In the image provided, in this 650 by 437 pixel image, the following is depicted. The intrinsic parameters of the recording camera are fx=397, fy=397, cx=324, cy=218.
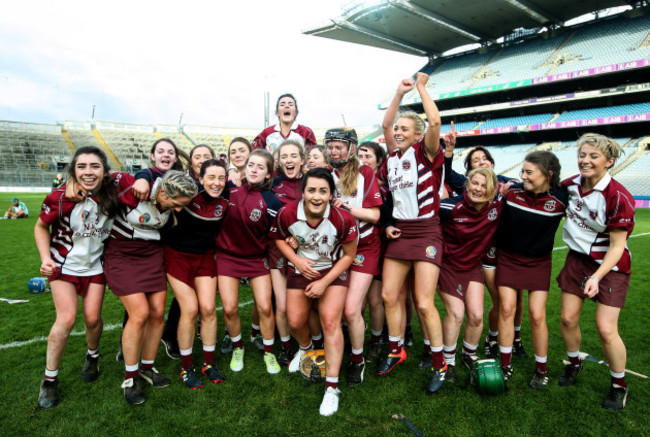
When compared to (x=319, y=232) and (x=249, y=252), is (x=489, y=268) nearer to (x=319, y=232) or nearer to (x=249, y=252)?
(x=319, y=232)

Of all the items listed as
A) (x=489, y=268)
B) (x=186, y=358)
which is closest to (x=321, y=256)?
(x=186, y=358)

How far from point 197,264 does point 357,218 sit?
5.01 ft

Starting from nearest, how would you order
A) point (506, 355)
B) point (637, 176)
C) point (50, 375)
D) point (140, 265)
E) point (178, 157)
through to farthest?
point (50, 375) → point (140, 265) → point (506, 355) → point (178, 157) → point (637, 176)

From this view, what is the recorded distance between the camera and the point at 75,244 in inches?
129

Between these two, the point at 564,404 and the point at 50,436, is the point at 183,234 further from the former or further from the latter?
the point at 564,404

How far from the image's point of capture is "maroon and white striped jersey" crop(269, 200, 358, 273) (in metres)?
3.32

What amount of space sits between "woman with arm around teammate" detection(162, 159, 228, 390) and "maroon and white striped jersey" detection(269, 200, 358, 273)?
65cm

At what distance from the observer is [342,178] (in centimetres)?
369

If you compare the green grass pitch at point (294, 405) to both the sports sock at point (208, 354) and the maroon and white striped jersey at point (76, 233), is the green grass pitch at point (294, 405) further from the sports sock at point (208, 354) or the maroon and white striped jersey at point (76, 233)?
the maroon and white striped jersey at point (76, 233)

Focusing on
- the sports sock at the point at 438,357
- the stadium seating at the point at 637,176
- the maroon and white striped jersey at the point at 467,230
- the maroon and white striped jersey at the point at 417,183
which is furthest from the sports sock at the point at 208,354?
the stadium seating at the point at 637,176

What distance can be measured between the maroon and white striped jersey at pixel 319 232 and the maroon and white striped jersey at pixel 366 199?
322 millimetres

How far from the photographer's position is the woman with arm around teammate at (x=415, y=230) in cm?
347

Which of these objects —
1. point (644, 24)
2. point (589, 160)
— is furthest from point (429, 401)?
point (644, 24)

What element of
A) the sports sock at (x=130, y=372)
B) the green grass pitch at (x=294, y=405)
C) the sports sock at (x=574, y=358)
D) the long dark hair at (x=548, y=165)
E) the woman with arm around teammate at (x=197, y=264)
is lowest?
the green grass pitch at (x=294, y=405)
